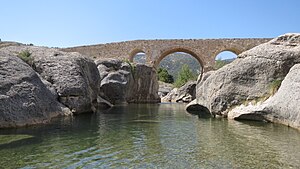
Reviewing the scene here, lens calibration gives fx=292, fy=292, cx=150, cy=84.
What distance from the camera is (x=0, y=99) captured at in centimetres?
881

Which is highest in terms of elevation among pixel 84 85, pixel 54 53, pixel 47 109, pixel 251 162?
pixel 54 53

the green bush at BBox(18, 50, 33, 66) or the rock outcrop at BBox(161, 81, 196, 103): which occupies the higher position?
the green bush at BBox(18, 50, 33, 66)

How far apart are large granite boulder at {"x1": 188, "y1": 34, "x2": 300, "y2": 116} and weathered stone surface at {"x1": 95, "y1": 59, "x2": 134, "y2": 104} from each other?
10809 millimetres

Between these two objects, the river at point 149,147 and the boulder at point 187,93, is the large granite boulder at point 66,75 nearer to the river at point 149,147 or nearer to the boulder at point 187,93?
the river at point 149,147

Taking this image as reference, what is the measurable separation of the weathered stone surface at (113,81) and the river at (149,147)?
13527 mm

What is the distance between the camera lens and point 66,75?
13891 mm

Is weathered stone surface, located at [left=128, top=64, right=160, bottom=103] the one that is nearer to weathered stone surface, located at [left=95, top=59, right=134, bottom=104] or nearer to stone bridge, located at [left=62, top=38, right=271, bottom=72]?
weathered stone surface, located at [left=95, top=59, right=134, bottom=104]

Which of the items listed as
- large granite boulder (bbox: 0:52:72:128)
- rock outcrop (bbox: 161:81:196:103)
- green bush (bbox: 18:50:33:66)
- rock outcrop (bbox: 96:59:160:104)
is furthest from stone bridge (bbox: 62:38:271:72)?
large granite boulder (bbox: 0:52:72:128)

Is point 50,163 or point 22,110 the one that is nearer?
point 50,163

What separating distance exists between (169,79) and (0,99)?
67.8 meters

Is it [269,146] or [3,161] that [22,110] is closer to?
[3,161]

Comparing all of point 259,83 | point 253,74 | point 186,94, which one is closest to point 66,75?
point 253,74

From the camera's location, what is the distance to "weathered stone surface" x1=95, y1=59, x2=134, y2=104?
23062mm

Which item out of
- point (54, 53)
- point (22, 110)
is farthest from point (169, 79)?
point (22, 110)
